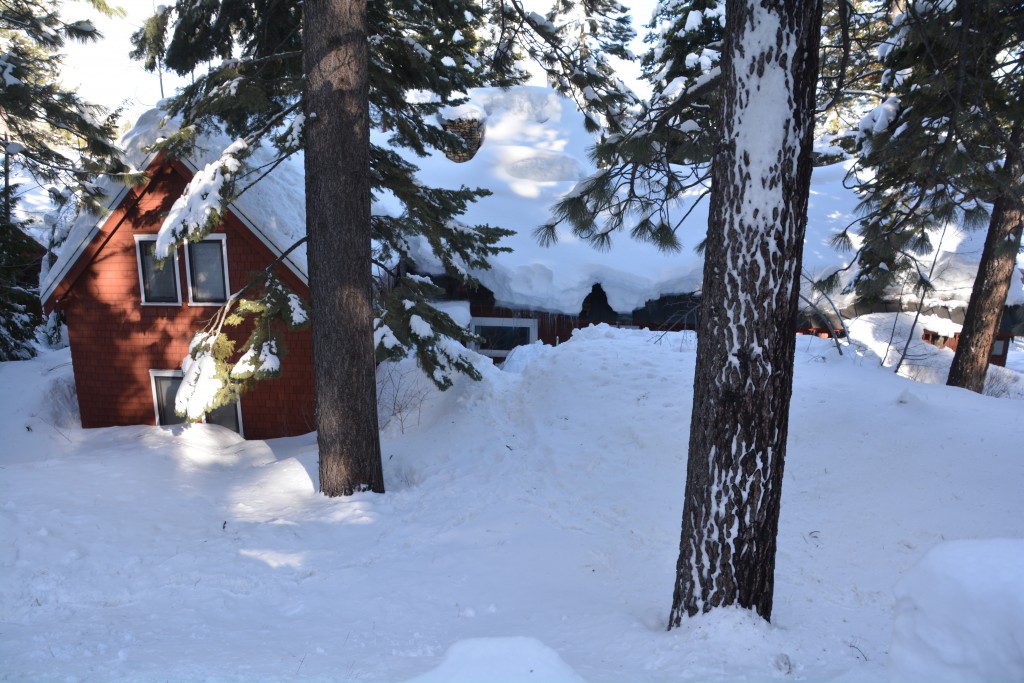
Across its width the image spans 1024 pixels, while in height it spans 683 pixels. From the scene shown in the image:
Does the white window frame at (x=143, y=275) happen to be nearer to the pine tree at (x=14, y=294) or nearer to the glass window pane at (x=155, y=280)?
the glass window pane at (x=155, y=280)

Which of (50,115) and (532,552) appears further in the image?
(50,115)

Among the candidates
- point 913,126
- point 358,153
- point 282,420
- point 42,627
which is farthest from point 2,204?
point 913,126

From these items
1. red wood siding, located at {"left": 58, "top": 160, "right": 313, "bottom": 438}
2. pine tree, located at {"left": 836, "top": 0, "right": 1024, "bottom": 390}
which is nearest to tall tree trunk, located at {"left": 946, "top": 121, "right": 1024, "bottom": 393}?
pine tree, located at {"left": 836, "top": 0, "right": 1024, "bottom": 390}

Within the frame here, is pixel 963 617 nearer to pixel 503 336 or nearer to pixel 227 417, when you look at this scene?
pixel 227 417

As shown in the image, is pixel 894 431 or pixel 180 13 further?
pixel 180 13

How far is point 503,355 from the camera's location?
1594 cm

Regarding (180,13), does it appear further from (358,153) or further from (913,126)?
(913,126)

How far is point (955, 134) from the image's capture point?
6.25 meters

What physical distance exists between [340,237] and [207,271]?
640 cm

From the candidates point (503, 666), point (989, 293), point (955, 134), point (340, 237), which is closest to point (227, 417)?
point (340, 237)

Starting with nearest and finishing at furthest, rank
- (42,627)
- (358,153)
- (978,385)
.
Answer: (42,627), (358,153), (978,385)

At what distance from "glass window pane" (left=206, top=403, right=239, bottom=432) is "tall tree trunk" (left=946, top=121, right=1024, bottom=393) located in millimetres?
12943

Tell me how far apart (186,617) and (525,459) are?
4.59 meters

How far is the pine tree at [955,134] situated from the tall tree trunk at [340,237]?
5.50 metres
